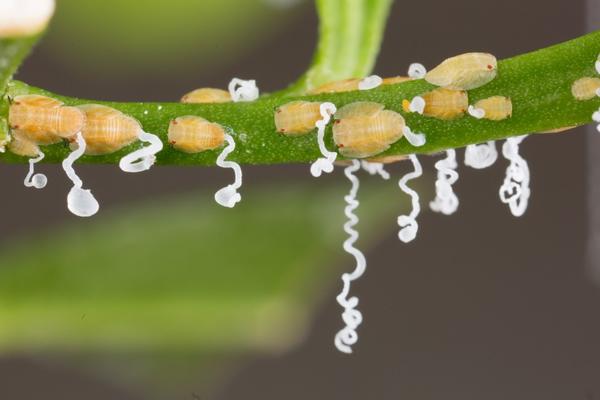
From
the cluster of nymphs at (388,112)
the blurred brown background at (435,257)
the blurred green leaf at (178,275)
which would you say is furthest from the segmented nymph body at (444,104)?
the blurred brown background at (435,257)

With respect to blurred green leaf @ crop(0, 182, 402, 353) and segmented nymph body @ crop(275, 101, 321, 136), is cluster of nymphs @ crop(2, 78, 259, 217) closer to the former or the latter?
segmented nymph body @ crop(275, 101, 321, 136)

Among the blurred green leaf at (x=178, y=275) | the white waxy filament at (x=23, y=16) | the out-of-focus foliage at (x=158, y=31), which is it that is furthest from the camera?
the out-of-focus foliage at (x=158, y=31)

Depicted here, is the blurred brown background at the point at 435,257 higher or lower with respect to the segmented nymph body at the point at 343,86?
higher

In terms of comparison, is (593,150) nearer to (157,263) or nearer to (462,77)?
(157,263)

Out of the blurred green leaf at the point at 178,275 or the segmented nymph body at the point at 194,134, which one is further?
the blurred green leaf at the point at 178,275

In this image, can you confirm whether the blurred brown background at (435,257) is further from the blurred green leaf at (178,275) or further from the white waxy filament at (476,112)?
the white waxy filament at (476,112)

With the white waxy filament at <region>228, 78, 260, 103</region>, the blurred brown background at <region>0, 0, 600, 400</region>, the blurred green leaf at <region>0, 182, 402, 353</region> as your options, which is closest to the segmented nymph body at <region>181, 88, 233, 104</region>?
the white waxy filament at <region>228, 78, 260, 103</region>

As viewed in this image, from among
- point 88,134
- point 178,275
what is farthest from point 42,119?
point 178,275
